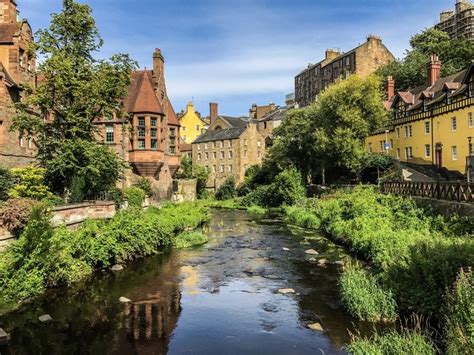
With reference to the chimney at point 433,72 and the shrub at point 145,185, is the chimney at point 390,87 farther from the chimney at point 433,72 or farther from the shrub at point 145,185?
the shrub at point 145,185

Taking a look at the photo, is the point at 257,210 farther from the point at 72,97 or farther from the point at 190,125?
the point at 190,125

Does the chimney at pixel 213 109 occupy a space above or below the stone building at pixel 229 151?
above

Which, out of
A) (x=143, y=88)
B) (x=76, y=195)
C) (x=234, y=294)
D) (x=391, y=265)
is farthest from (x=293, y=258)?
(x=143, y=88)

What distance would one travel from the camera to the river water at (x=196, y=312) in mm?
12562

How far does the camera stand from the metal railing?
74.4ft

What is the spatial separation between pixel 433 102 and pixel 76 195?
35.7m

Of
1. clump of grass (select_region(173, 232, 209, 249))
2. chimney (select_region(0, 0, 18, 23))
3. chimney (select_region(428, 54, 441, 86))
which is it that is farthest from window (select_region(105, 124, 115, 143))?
chimney (select_region(428, 54, 441, 86))

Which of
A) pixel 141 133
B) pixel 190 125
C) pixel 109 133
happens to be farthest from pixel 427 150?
pixel 190 125

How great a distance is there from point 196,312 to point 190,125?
93959mm

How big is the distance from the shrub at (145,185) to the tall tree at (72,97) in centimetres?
1168

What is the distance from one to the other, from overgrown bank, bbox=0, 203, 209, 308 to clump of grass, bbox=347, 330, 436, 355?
464 inches

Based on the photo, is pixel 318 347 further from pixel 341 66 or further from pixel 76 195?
pixel 341 66

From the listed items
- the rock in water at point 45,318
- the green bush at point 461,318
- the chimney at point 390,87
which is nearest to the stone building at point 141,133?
the rock in water at point 45,318

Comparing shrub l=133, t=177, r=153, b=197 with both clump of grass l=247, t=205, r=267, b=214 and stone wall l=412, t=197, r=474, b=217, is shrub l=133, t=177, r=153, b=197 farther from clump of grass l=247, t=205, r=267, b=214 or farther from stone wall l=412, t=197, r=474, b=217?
stone wall l=412, t=197, r=474, b=217
